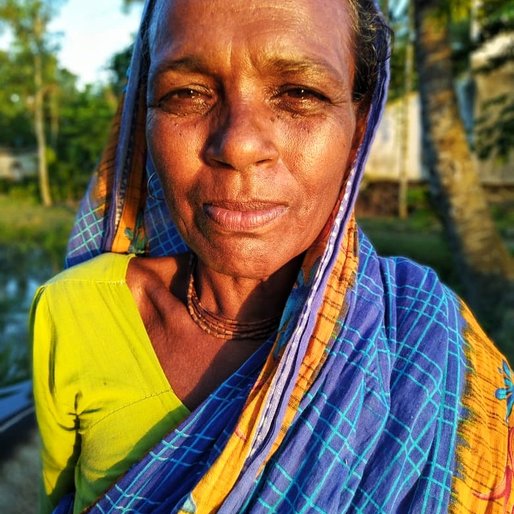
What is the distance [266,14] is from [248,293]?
64 centimetres

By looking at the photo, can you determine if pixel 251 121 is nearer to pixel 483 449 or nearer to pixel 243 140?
pixel 243 140

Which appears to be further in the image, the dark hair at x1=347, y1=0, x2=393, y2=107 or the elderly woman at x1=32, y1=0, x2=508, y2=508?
the dark hair at x1=347, y1=0, x2=393, y2=107

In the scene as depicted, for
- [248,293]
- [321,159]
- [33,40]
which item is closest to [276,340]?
[248,293]

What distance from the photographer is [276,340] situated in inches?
48.6

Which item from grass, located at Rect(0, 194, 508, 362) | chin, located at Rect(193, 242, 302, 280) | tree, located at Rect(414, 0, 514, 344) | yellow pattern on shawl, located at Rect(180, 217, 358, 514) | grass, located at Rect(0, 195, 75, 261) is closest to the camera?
yellow pattern on shawl, located at Rect(180, 217, 358, 514)

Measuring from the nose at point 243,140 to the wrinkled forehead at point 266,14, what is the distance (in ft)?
0.55

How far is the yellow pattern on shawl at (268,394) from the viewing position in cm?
113

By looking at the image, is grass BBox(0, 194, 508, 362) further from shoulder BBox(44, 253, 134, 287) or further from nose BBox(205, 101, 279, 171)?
nose BBox(205, 101, 279, 171)

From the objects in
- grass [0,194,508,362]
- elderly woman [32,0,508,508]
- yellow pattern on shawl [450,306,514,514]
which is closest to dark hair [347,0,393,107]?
elderly woman [32,0,508,508]

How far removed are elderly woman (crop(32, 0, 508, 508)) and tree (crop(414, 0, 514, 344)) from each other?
3622 mm

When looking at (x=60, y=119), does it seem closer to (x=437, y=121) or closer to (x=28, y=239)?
(x=28, y=239)

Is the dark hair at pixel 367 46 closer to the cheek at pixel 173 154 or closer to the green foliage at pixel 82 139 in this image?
the cheek at pixel 173 154

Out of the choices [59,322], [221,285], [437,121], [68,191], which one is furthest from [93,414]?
[68,191]

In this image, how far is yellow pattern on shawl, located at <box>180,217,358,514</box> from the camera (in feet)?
3.72
